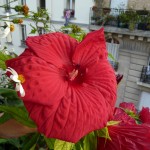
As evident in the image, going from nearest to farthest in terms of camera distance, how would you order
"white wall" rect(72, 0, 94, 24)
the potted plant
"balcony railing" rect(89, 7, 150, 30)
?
1. "balcony railing" rect(89, 7, 150, 30)
2. the potted plant
3. "white wall" rect(72, 0, 94, 24)

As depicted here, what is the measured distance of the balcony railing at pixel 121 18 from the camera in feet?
14.9

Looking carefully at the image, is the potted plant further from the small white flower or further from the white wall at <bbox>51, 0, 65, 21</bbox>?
the small white flower

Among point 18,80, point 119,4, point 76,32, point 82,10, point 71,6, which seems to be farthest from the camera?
point 71,6

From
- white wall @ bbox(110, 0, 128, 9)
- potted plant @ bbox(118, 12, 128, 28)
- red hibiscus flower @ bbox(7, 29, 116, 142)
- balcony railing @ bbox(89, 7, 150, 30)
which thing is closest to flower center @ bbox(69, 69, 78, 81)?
red hibiscus flower @ bbox(7, 29, 116, 142)

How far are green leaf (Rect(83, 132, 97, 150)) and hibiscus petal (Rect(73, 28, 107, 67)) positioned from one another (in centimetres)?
8

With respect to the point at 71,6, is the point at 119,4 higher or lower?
higher

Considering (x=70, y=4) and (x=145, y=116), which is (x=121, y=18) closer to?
(x=70, y=4)

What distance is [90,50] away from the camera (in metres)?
0.26

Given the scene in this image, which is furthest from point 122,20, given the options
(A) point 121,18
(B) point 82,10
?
(B) point 82,10

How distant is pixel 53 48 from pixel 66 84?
42mm

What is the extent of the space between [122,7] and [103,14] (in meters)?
0.40

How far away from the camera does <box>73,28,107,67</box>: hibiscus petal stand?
25 cm

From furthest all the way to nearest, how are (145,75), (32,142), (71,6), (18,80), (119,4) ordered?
1. (71,6)
2. (119,4)
3. (145,75)
4. (32,142)
5. (18,80)

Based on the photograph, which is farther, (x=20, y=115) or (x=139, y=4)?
(x=139, y=4)
